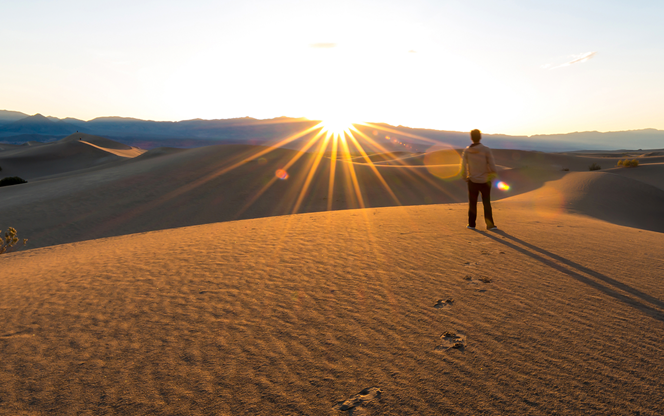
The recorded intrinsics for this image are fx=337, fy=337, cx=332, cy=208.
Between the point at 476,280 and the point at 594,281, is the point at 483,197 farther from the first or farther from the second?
the point at 476,280

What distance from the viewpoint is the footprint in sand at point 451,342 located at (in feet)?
10.8

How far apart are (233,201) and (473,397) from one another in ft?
59.8

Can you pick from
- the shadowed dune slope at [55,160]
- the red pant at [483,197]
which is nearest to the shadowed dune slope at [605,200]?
the red pant at [483,197]

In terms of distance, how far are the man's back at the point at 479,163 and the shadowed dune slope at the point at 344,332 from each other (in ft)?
5.71

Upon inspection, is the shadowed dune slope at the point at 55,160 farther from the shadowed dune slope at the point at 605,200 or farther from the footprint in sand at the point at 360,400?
the footprint in sand at the point at 360,400

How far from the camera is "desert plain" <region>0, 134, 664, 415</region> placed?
2.72 m

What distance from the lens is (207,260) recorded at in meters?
6.51

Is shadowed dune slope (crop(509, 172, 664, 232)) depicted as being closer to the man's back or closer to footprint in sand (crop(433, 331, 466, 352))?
the man's back

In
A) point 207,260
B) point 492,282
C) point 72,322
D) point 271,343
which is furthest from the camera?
point 207,260

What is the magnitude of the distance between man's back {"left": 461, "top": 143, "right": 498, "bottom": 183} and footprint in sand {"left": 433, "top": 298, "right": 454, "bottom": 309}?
4358 millimetres

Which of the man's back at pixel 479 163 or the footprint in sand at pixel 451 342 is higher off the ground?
the man's back at pixel 479 163

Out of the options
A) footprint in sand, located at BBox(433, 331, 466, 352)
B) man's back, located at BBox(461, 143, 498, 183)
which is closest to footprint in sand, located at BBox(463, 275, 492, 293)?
footprint in sand, located at BBox(433, 331, 466, 352)

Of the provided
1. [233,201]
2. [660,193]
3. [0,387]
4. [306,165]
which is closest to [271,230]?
[0,387]

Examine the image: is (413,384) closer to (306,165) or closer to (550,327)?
(550,327)
